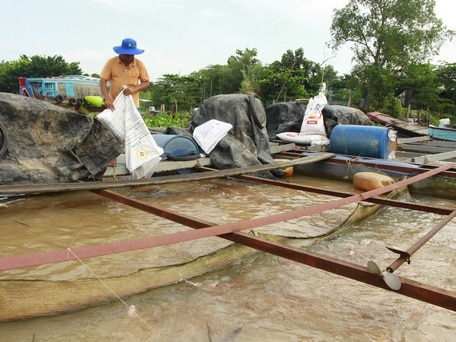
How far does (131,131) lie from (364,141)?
12.1 ft

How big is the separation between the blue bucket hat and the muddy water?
1684 millimetres

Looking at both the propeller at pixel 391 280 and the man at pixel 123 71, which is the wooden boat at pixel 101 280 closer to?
the propeller at pixel 391 280

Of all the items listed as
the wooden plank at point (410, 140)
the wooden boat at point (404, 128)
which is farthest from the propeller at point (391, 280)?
the wooden boat at point (404, 128)

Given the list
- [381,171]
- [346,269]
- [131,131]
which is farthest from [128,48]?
[381,171]

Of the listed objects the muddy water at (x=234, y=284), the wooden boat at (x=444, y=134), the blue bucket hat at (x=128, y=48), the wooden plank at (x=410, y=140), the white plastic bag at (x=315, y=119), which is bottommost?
the muddy water at (x=234, y=284)

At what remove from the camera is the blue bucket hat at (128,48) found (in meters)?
4.20

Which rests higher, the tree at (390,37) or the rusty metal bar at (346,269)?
the tree at (390,37)

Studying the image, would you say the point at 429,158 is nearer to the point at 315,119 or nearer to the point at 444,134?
the point at 315,119

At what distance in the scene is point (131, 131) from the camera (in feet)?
13.1

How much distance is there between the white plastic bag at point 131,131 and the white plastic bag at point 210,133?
1.22 m

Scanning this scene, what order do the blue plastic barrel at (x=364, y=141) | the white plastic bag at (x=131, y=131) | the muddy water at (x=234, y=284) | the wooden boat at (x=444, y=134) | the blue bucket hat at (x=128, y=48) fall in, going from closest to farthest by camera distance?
the muddy water at (x=234, y=284)
the white plastic bag at (x=131, y=131)
the blue bucket hat at (x=128, y=48)
the blue plastic barrel at (x=364, y=141)
the wooden boat at (x=444, y=134)

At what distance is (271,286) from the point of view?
7.50 ft

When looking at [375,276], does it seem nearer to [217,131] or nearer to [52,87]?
[217,131]

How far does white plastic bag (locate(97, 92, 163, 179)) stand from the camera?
13.0 ft
